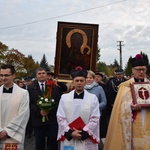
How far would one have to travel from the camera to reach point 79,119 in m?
4.38

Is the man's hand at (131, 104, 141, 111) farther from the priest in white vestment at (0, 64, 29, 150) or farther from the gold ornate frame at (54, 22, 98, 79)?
the gold ornate frame at (54, 22, 98, 79)

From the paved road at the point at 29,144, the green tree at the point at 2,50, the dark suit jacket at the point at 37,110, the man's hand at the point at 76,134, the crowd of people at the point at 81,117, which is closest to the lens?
the man's hand at the point at 76,134

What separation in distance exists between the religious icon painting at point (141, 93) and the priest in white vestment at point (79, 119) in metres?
0.67

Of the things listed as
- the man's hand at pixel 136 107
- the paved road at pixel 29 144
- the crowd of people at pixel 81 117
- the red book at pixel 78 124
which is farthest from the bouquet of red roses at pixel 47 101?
the paved road at pixel 29 144

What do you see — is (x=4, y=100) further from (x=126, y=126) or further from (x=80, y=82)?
(x=126, y=126)

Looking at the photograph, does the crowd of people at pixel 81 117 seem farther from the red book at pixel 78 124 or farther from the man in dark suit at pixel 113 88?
the man in dark suit at pixel 113 88

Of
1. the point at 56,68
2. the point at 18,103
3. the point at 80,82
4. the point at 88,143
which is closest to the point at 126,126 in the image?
the point at 88,143

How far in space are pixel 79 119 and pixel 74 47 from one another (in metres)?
4.44

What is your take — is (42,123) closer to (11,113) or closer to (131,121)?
(11,113)

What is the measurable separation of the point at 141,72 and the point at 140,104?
22.1 inches

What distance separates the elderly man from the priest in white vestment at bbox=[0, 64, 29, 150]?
153 centimetres

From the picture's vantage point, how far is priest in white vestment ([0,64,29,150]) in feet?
14.2

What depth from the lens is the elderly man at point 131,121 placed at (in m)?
4.64

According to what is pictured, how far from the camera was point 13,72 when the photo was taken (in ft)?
15.0
